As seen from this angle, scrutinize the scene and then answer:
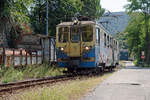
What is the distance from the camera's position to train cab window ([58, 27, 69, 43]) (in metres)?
16.5

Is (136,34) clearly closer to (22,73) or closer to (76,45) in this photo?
(76,45)

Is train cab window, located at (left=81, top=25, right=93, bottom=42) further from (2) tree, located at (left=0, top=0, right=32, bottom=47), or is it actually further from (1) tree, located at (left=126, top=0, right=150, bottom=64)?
(1) tree, located at (left=126, top=0, right=150, bottom=64)

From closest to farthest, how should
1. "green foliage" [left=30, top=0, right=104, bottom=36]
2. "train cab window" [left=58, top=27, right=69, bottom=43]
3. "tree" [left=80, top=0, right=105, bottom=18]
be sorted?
"train cab window" [left=58, top=27, right=69, bottom=43] → "green foliage" [left=30, top=0, right=104, bottom=36] → "tree" [left=80, top=0, right=105, bottom=18]

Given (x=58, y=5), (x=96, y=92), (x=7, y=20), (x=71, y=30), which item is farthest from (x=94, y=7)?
(x=96, y=92)

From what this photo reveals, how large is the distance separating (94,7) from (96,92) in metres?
34.5

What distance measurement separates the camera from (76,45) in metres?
16.1

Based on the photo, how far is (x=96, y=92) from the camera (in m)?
9.15

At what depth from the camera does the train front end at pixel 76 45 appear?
51.6ft

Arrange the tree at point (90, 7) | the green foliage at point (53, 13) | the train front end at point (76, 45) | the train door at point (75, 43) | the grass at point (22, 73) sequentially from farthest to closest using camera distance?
the tree at point (90, 7) → the green foliage at point (53, 13) → the train door at point (75, 43) → the train front end at point (76, 45) → the grass at point (22, 73)

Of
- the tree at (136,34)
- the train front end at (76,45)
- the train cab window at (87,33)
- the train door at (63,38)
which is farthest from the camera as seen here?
the tree at (136,34)

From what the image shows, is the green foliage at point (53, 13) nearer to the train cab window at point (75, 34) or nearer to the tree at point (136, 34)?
the tree at point (136, 34)

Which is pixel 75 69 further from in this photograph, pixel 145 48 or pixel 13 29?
pixel 145 48

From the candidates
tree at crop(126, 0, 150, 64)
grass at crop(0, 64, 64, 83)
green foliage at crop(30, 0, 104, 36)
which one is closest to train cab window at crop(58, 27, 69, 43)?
grass at crop(0, 64, 64, 83)

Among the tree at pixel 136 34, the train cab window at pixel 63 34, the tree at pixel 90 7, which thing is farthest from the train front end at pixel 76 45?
the tree at pixel 136 34
